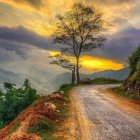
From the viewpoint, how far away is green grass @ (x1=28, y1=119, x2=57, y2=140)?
49.3 ft

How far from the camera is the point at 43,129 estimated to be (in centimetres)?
1608

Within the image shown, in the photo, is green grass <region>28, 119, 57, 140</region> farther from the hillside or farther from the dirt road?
the hillside

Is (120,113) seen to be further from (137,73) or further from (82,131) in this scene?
(137,73)

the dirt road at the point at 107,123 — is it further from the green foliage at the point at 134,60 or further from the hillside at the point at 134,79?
the green foliage at the point at 134,60

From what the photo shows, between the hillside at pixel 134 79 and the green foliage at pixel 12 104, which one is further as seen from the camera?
the hillside at pixel 134 79

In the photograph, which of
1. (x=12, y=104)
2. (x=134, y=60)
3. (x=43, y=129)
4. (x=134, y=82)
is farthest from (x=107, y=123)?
(x=134, y=60)

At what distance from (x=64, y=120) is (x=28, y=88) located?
18.2 meters

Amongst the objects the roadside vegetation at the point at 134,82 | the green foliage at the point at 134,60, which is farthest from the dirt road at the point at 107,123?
the green foliage at the point at 134,60

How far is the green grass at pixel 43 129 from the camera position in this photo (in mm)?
15016

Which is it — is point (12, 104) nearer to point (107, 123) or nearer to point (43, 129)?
point (107, 123)

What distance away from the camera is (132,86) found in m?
38.1

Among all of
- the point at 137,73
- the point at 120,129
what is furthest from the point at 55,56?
the point at 120,129

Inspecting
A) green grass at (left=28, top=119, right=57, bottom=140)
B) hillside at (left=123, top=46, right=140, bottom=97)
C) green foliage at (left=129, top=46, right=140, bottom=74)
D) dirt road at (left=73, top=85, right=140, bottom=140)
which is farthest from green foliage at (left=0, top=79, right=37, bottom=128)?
green grass at (left=28, top=119, right=57, bottom=140)

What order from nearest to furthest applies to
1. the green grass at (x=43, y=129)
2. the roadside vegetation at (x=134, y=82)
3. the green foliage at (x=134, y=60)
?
the green grass at (x=43, y=129), the roadside vegetation at (x=134, y=82), the green foliage at (x=134, y=60)
